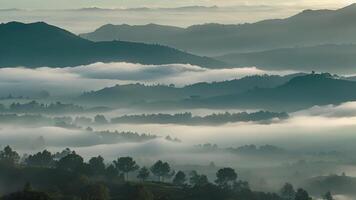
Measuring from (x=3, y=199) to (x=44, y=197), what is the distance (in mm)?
12461

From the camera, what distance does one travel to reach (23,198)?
166 metres

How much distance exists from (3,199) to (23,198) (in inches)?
352

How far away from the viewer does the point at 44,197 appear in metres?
165

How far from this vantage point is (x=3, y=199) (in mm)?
173375

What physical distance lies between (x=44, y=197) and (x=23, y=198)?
4.28 meters
